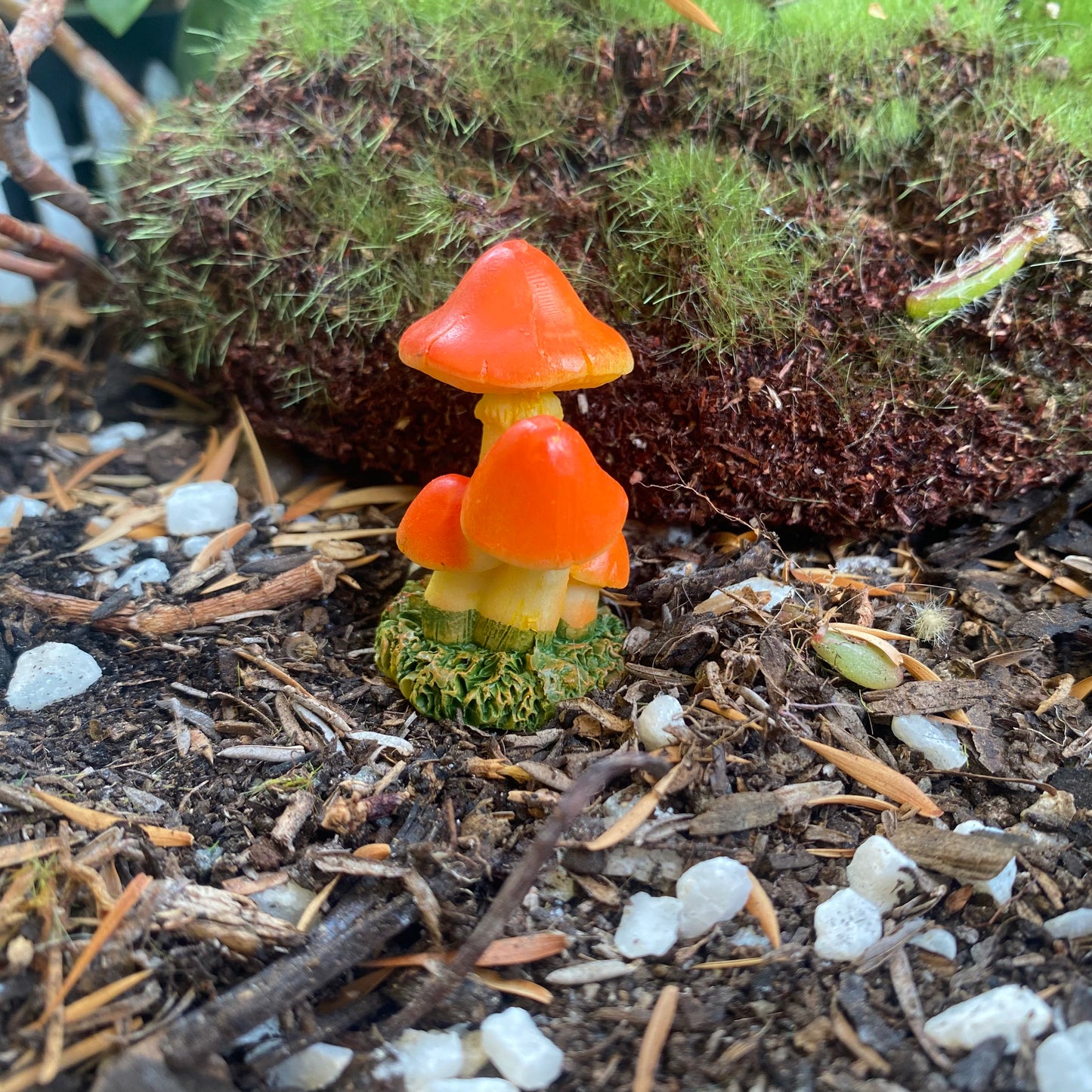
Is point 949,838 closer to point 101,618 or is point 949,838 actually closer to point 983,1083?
point 983,1083

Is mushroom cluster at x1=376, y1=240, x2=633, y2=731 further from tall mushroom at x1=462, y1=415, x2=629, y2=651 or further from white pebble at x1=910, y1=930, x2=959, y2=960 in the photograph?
white pebble at x1=910, y1=930, x2=959, y2=960

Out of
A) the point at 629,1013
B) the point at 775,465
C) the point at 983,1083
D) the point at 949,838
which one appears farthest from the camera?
the point at 775,465

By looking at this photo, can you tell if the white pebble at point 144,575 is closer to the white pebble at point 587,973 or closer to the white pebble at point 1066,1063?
the white pebble at point 587,973

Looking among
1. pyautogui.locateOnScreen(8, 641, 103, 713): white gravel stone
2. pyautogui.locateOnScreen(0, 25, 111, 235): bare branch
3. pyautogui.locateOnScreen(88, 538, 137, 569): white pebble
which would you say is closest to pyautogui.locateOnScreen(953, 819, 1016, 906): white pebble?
pyautogui.locateOnScreen(8, 641, 103, 713): white gravel stone

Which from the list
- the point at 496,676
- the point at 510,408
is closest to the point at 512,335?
the point at 510,408

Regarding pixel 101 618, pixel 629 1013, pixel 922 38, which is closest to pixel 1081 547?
pixel 922 38

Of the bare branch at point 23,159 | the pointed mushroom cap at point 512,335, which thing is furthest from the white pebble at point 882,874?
the bare branch at point 23,159

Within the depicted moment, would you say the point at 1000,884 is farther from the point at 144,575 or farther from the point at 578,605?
the point at 144,575
